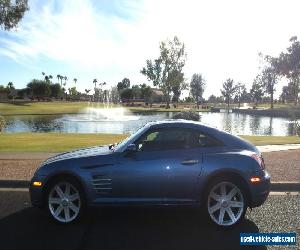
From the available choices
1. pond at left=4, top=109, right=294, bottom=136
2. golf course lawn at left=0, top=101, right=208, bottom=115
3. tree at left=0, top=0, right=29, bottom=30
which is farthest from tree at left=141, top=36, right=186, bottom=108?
tree at left=0, top=0, right=29, bottom=30

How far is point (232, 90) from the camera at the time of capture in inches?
5915

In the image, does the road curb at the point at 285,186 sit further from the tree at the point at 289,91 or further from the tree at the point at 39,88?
the tree at the point at 39,88

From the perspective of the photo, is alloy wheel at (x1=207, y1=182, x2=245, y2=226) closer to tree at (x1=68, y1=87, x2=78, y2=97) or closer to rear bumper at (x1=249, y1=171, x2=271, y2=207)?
rear bumper at (x1=249, y1=171, x2=271, y2=207)

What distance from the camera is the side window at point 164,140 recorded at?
7.25 meters

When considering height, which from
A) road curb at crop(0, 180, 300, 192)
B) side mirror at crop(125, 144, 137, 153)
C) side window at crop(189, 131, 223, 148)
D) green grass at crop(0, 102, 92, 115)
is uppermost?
side window at crop(189, 131, 223, 148)

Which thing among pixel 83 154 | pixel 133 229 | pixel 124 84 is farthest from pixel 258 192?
pixel 124 84

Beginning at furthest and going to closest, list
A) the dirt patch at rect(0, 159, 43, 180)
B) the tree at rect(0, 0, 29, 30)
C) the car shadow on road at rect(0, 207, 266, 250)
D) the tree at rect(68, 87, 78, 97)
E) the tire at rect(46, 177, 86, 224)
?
the tree at rect(68, 87, 78, 97)
the tree at rect(0, 0, 29, 30)
the dirt patch at rect(0, 159, 43, 180)
the tire at rect(46, 177, 86, 224)
the car shadow on road at rect(0, 207, 266, 250)

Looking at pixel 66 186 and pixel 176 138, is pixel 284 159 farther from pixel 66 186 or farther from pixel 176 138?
pixel 66 186

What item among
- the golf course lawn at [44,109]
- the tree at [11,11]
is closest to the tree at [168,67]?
the golf course lawn at [44,109]

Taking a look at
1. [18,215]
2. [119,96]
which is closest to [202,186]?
[18,215]

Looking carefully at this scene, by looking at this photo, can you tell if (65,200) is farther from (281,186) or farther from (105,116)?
(105,116)

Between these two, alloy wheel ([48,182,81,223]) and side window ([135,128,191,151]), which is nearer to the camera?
alloy wheel ([48,182,81,223])

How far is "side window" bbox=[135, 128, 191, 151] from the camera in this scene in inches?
285

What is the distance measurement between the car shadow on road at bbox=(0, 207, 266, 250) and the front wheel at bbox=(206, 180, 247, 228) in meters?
0.20
